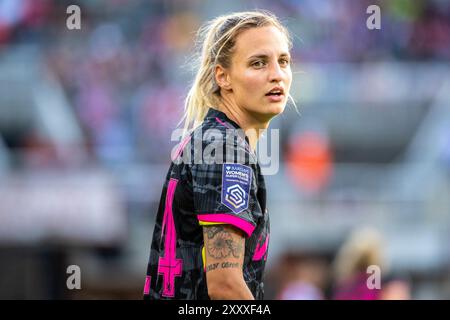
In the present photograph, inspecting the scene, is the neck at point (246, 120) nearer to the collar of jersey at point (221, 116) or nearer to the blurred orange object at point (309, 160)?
the collar of jersey at point (221, 116)

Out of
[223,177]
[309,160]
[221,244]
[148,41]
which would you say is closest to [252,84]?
[223,177]

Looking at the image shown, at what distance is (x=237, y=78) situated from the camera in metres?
3.91

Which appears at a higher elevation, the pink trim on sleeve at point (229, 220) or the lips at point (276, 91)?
the lips at point (276, 91)

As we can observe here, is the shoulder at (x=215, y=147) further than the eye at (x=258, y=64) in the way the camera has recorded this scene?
No

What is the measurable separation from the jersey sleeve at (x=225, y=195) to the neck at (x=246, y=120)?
0.33m

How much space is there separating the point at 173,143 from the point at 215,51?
763 cm

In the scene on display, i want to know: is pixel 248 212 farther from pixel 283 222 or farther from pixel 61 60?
pixel 61 60

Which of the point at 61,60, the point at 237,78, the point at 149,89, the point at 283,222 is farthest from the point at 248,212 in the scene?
the point at 61,60

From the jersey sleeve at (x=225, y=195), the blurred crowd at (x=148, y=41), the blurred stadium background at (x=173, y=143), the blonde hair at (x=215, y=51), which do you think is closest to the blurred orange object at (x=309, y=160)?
the blurred stadium background at (x=173, y=143)

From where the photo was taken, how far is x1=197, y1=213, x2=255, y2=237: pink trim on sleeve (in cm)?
349

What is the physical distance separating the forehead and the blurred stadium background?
5.53 m

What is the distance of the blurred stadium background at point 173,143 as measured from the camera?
36.9ft

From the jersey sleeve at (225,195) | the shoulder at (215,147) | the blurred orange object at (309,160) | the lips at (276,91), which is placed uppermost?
the blurred orange object at (309,160)
